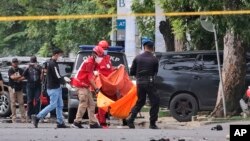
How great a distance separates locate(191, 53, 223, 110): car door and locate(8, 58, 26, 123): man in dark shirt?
14.7 feet

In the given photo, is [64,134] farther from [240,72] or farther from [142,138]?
[240,72]

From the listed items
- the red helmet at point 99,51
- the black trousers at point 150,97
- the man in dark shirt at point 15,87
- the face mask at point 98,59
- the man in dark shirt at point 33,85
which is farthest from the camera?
the man in dark shirt at point 15,87

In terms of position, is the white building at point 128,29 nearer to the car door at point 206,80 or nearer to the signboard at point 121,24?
the signboard at point 121,24

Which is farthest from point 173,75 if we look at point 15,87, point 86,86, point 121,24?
point 121,24

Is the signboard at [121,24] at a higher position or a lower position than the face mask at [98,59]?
lower

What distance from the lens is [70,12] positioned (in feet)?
146

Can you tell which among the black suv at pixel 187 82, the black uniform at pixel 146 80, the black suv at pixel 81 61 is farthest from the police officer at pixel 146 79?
the black suv at pixel 187 82

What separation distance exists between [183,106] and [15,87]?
14.4ft

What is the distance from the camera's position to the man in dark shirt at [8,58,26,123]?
71.4 feet

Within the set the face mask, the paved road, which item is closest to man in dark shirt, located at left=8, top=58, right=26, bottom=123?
the face mask

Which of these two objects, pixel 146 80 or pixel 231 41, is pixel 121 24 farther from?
pixel 146 80

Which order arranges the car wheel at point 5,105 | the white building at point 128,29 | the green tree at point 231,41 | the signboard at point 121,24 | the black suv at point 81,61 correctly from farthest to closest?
1. the white building at point 128,29
2. the signboard at point 121,24
3. the car wheel at point 5,105
4. the black suv at point 81,61
5. the green tree at point 231,41

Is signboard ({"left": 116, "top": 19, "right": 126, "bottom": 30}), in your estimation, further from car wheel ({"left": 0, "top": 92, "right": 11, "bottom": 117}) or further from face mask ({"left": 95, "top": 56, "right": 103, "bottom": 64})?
face mask ({"left": 95, "top": 56, "right": 103, "bottom": 64})

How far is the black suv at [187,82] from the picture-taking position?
71.8ft
